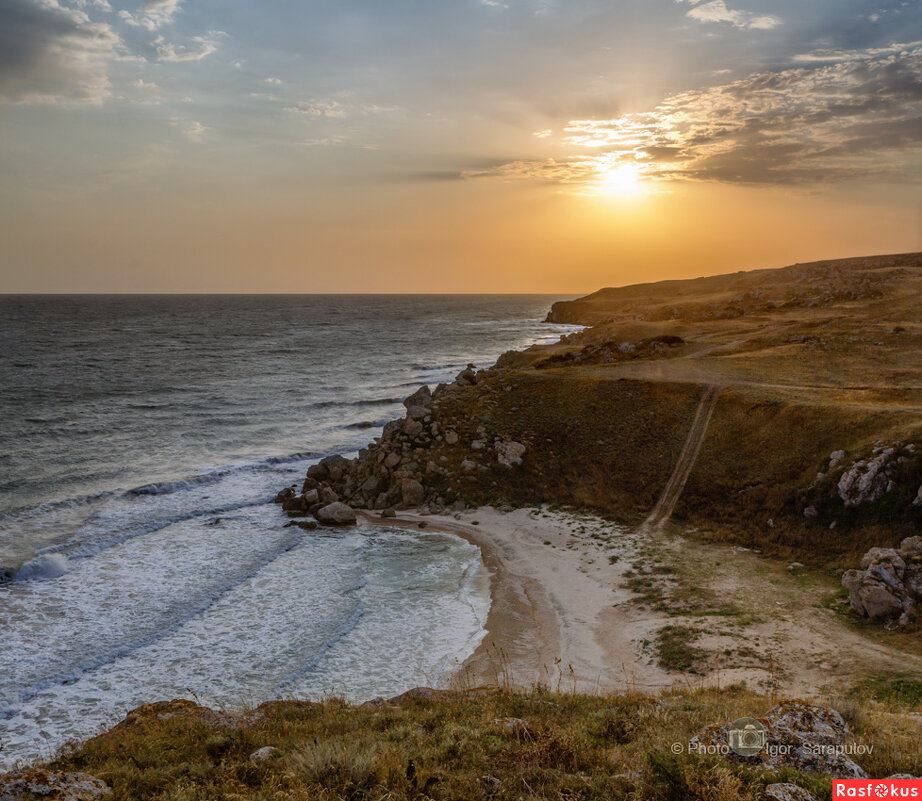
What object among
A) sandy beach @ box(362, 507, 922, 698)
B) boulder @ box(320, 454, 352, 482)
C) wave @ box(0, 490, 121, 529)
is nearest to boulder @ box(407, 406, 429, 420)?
boulder @ box(320, 454, 352, 482)

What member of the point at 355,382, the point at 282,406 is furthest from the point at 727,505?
the point at 355,382

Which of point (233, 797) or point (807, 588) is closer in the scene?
point (233, 797)

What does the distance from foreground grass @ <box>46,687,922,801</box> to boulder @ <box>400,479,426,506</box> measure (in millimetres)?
20896

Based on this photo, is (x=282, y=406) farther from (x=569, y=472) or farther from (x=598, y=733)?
(x=598, y=733)

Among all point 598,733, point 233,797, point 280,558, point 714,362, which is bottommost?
point 280,558

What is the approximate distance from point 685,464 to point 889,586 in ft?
48.3

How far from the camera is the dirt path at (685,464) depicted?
2945cm

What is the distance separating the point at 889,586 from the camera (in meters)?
18.5

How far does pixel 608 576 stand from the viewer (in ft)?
79.3

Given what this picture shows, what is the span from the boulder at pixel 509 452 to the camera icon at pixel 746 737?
1014 inches

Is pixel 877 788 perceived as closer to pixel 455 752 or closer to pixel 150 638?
pixel 455 752

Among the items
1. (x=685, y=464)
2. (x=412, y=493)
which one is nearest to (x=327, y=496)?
(x=412, y=493)

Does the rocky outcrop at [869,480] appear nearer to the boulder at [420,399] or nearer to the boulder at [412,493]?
the boulder at [412,493]

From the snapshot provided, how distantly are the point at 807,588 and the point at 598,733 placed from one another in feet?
49.1
